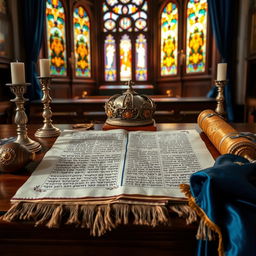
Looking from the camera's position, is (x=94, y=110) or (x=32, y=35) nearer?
(x=94, y=110)

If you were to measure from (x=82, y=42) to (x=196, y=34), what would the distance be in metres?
1.85

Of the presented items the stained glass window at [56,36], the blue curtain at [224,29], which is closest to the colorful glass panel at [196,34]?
the blue curtain at [224,29]

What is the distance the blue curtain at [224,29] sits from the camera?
331 cm

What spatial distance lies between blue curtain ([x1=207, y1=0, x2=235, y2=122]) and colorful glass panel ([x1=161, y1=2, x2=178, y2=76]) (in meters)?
0.87

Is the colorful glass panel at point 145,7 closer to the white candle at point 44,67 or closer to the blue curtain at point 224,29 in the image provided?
the blue curtain at point 224,29

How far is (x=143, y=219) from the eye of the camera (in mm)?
497

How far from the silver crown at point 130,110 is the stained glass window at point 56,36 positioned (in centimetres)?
311

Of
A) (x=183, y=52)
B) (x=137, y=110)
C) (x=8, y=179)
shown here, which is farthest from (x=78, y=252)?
(x=183, y=52)

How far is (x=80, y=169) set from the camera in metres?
0.71

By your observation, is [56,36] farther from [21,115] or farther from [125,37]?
[21,115]

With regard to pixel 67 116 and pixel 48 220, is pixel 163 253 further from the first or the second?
pixel 67 116

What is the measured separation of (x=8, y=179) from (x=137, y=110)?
63 cm

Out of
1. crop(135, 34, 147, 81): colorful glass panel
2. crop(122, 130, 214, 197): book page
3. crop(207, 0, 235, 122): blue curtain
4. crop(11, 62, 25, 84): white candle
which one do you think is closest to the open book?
crop(122, 130, 214, 197): book page

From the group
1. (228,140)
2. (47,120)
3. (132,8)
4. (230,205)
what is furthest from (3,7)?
(230,205)
